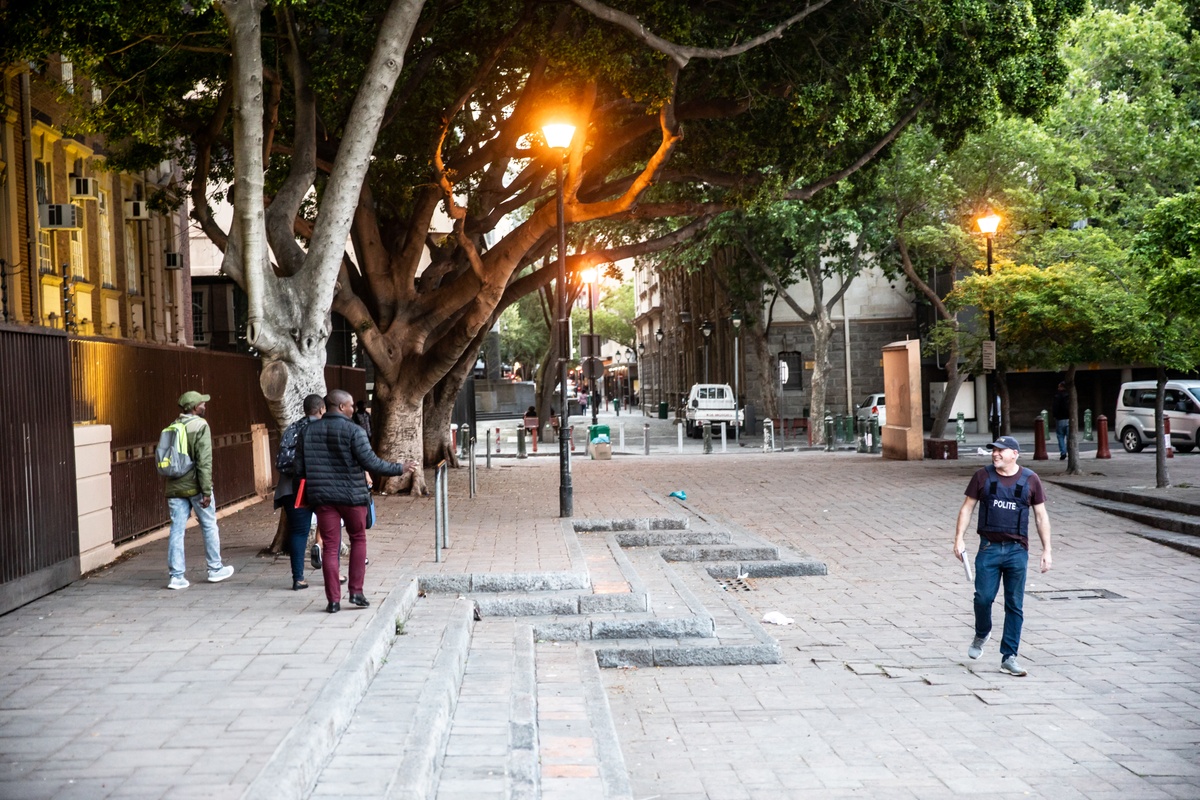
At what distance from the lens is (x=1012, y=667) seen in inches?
310

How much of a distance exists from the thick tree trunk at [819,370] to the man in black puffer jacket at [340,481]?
2677 centimetres

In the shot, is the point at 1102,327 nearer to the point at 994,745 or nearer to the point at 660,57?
the point at 660,57

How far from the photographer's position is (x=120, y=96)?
14.4 metres

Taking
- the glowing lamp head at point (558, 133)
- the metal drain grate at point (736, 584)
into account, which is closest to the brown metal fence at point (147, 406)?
the glowing lamp head at point (558, 133)

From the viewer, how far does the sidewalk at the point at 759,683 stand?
17.5ft

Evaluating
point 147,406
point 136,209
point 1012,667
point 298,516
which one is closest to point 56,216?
point 136,209

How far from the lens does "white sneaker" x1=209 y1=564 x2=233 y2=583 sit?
9.82 meters

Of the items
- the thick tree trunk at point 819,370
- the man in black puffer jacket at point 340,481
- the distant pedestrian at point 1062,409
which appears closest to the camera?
the man in black puffer jacket at point 340,481

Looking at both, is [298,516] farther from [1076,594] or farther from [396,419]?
[396,419]

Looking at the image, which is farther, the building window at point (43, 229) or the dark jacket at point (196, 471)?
the building window at point (43, 229)

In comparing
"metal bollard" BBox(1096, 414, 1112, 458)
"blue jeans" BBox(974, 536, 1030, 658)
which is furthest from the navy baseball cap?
"metal bollard" BBox(1096, 414, 1112, 458)

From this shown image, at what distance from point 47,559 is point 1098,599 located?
931 cm

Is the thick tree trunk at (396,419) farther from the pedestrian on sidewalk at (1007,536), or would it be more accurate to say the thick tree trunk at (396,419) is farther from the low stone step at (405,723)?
the pedestrian on sidewalk at (1007,536)

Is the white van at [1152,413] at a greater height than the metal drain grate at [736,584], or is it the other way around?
the white van at [1152,413]
